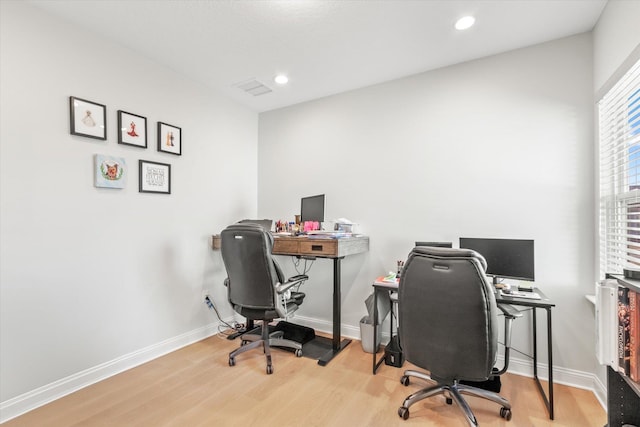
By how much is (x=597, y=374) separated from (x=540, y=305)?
0.93 metres

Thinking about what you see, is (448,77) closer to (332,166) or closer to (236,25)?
(332,166)

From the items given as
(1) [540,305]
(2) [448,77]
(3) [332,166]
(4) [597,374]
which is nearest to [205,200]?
(3) [332,166]

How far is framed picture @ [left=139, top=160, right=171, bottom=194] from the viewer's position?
2643 mm

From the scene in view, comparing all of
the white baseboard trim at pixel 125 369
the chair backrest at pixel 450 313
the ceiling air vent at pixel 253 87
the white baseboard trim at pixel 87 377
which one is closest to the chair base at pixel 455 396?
the chair backrest at pixel 450 313

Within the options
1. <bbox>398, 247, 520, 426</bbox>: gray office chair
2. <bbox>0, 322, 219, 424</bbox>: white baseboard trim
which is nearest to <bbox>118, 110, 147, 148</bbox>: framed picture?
<bbox>0, 322, 219, 424</bbox>: white baseboard trim

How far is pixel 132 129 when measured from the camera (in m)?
2.56

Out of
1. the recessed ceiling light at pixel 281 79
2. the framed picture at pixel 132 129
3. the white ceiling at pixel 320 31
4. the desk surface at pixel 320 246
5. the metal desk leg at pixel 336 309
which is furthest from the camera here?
the recessed ceiling light at pixel 281 79

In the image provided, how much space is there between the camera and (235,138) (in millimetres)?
3635

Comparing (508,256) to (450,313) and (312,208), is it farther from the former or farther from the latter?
(312,208)

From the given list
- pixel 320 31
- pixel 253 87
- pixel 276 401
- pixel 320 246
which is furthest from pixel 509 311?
pixel 253 87

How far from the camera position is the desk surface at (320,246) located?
8.64ft

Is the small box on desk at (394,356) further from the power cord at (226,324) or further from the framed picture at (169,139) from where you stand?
the framed picture at (169,139)

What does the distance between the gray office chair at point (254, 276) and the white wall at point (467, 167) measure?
3.35 ft

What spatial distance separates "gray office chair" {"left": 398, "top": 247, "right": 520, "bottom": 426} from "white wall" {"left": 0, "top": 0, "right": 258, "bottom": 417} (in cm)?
224
